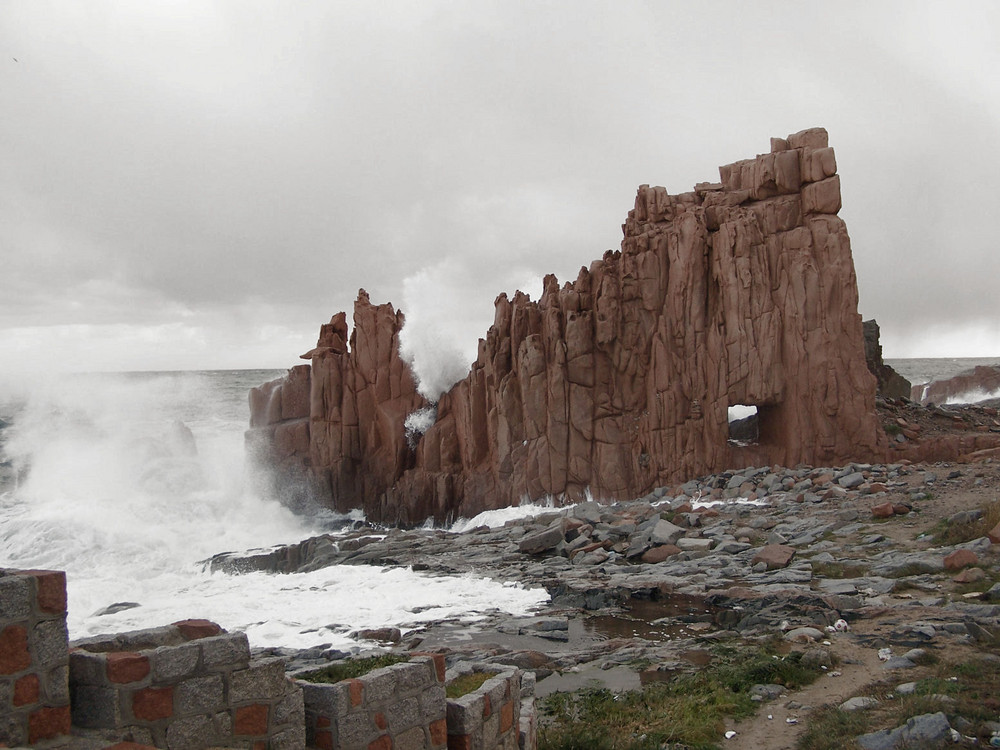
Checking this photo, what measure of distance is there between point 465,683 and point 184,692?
4172mm

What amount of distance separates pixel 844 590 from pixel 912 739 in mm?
6403

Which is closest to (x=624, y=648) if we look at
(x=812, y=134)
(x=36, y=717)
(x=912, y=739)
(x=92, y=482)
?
(x=912, y=739)

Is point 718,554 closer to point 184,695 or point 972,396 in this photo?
point 184,695

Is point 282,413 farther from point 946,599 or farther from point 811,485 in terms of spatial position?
point 946,599

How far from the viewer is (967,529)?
48.9ft

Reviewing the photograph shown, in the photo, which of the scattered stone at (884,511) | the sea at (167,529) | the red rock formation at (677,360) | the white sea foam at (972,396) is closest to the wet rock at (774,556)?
the scattered stone at (884,511)

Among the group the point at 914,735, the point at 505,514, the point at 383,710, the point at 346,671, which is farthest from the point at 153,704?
the point at 505,514

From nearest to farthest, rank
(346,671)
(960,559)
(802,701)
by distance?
(346,671) → (802,701) → (960,559)

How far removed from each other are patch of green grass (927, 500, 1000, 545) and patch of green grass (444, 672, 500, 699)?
999cm

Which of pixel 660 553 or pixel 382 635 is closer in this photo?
pixel 382 635

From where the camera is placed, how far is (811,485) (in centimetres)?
2248

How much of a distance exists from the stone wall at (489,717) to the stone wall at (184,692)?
1557 mm

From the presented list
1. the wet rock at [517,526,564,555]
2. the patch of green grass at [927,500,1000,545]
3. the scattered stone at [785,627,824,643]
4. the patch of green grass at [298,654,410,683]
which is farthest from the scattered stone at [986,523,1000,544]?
the patch of green grass at [298,654,410,683]

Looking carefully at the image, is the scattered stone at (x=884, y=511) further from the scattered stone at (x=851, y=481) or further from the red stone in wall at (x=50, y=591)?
the red stone in wall at (x=50, y=591)
